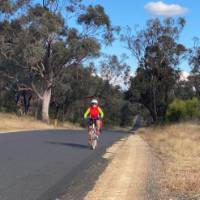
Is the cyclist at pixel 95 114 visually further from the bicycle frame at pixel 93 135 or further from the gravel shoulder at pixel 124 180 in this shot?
the gravel shoulder at pixel 124 180

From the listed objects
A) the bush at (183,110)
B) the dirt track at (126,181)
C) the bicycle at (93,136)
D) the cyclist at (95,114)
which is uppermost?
the bush at (183,110)

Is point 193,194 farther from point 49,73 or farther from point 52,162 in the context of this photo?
point 49,73

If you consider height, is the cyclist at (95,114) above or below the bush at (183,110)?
below

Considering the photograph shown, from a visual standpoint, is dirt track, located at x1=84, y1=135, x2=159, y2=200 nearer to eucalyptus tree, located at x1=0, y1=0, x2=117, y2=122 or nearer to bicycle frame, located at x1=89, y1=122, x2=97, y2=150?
bicycle frame, located at x1=89, y1=122, x2=97, y2=150

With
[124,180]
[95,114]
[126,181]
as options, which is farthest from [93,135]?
[126,181]

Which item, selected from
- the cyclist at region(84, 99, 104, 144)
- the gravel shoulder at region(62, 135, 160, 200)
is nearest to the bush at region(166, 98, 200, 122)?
the cyclist at region(84, 99, 104, 144)

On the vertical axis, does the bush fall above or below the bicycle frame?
above

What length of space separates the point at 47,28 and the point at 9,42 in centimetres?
446

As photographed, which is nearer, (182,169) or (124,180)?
(124,180)

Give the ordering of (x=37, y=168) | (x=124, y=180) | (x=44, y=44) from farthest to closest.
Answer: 1. (x=44, y=44)
2. (x=37, y=168)
3. (x=124, y=180)

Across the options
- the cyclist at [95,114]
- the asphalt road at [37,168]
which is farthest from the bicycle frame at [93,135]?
the asphalt road at [37,168]

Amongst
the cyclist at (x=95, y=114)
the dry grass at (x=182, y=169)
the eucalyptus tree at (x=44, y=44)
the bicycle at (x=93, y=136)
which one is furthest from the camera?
the eucalyptus tree at (x=44, y=44)

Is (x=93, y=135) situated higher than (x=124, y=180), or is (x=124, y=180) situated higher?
(x=93, y=135)

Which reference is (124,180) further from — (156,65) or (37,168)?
(156,65)
